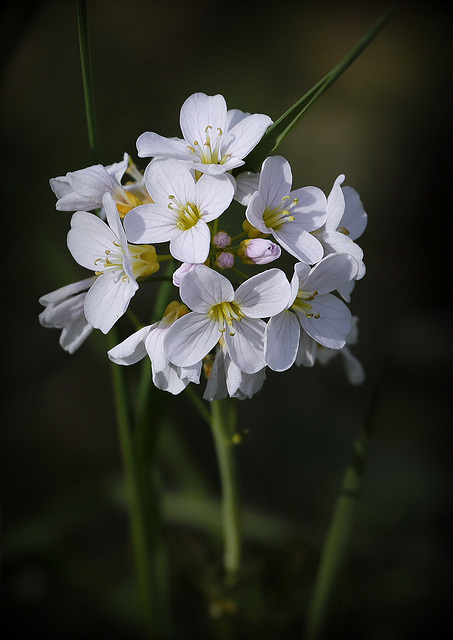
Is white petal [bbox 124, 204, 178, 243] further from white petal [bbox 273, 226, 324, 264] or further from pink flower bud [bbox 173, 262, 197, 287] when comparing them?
white petal [bbox 273, 226, 324, 264]

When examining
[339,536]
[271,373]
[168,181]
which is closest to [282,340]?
[168,181]

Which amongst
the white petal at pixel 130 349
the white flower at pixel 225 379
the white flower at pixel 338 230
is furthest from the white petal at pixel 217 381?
the white flower at pixel 338 230

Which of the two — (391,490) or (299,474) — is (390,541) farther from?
(299,474)

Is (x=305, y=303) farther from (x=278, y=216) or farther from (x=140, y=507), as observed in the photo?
(x=140, y=507)

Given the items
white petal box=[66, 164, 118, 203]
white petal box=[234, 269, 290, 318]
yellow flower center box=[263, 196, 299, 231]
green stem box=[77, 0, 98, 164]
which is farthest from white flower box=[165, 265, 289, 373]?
green stem box=[77, 0, 98, 164]

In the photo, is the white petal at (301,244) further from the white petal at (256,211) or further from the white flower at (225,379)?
the white flower at (225,379)
